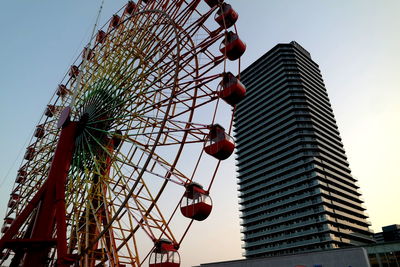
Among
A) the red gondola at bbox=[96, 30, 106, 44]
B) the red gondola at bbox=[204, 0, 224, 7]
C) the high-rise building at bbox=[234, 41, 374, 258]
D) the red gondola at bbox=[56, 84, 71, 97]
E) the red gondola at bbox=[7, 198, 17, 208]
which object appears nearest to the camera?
the red gondola at bbox=[204, 0, 224, 7]

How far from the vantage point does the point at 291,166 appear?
8806 cm

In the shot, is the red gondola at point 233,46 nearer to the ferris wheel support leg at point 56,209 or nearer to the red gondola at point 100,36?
the ferris wheel support leg at point 56,209

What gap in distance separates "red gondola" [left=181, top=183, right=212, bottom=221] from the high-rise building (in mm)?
66482

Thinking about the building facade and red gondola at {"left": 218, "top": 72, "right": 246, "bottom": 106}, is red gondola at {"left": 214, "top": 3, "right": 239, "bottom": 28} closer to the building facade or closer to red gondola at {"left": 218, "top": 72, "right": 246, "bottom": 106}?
red gondola at {"left": 218, "top": 72, "right": 246, "bottom": 106}

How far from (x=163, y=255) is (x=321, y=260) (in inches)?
969

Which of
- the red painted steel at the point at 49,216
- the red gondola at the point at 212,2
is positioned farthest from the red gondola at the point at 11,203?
the red gondola at the point at 212,2

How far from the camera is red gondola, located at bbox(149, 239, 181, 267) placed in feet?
47.4

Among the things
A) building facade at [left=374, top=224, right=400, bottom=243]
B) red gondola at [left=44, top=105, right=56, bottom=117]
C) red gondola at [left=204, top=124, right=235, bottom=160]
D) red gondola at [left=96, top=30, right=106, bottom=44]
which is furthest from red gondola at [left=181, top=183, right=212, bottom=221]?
building facade at [left=374, top=224, right=400, bottom=243]

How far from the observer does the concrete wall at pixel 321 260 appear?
3022cm

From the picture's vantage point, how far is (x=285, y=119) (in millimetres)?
95875

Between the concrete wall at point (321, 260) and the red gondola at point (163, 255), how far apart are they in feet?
75.1

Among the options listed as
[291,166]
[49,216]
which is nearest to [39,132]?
[49,216]

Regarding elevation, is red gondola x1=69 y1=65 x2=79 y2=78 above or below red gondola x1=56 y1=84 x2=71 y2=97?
above

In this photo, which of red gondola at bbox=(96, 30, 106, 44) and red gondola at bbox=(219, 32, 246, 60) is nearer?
red gondola at bbox=(219, 32, 246, 60)
